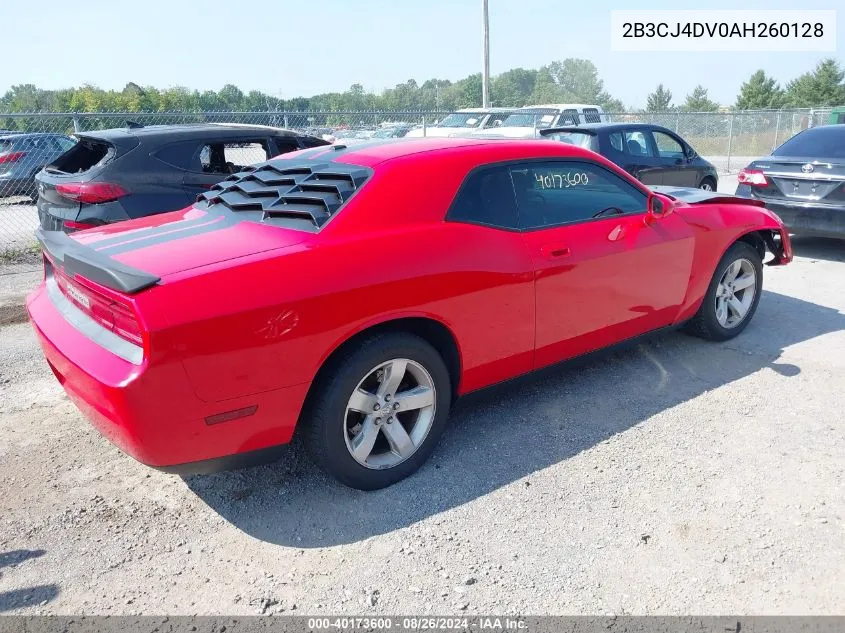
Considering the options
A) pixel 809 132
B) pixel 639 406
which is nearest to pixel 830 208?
pixel 809 132

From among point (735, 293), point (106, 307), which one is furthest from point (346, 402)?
point (735, 293)

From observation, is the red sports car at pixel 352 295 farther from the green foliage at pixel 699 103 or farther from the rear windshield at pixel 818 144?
the green foliage at pixel 699 103

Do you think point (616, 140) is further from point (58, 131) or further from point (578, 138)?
point (58, 131)

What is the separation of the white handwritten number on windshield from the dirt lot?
1229 mm

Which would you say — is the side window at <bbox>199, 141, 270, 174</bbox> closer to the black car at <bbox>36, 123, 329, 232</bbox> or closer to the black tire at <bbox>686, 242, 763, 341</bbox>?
the black car at <bbox>36, 123, 329, 232</bbox>

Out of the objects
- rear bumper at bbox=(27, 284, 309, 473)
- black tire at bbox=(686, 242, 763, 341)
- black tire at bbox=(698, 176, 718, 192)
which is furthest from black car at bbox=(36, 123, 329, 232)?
black tire at bbox=(698, 176, 718, 192)

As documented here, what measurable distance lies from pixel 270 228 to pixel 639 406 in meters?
2.37

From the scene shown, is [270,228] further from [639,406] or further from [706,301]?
[706,301]

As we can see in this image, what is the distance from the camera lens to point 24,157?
11891 mm

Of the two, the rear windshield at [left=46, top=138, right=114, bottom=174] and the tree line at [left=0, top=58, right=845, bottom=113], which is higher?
the tree line at [left=0, top=58, right=845, bottom=113]

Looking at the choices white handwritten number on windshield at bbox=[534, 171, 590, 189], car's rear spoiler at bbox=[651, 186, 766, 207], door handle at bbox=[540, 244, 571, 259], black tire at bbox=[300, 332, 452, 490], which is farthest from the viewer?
car's rear spoiler at bbox=[651, 186, 766, 207]

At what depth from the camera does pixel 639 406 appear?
398 cm

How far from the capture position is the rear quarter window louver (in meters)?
3.16

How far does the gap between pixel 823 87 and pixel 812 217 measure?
57.0 meters
